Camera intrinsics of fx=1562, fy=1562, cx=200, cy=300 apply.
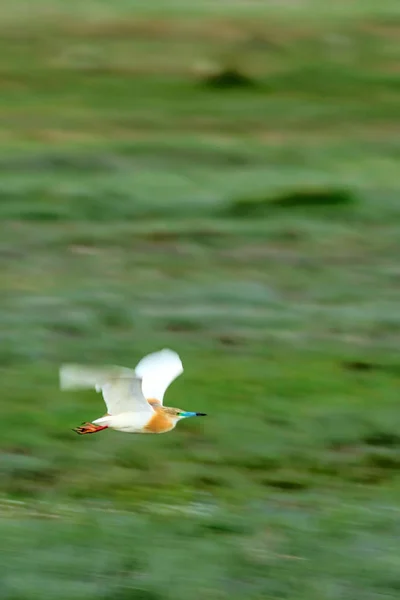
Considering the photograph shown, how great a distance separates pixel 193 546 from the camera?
400 cm

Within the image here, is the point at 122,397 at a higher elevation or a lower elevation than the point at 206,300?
higher

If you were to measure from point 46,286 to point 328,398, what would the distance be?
2.05 m

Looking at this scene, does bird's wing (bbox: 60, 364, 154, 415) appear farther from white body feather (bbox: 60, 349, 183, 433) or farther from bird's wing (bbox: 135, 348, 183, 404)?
bird's wing (bbox: 135, 348, 183, 404)

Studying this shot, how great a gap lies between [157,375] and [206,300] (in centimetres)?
317

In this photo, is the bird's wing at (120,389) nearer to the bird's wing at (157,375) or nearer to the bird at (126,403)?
the bird at (126,403)

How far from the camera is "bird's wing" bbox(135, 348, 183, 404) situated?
3.82m

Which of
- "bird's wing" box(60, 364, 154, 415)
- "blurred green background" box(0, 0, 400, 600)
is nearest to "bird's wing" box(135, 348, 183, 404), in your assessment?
"bird's wing" box(60, 364, 154, 415)

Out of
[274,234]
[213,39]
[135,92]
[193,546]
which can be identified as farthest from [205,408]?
[213,39]

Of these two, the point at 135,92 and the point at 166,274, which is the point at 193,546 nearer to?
the point at 166,274

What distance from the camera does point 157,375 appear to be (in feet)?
13.0

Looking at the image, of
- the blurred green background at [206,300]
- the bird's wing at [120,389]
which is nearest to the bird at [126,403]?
the bird's wing at [120,389]

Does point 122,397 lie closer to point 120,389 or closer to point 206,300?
point 120,389

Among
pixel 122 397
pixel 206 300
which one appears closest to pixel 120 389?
pixel 122 397

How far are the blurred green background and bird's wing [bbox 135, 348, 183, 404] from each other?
0.42 metres
